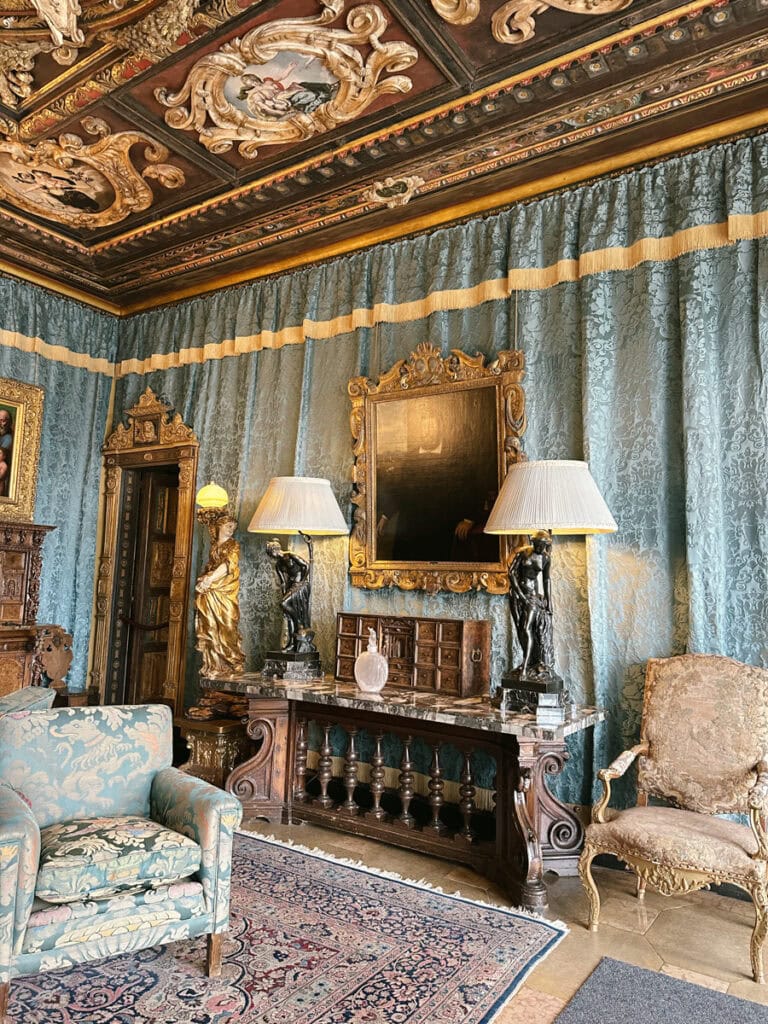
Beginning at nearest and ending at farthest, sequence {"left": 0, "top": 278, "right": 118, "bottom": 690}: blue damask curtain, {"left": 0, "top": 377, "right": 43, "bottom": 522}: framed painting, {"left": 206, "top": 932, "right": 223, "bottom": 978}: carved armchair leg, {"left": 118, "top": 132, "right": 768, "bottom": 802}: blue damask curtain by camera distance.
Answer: {"left": 206, "top": 932, "right": 223, "bottom": 978}: carved armchair leg, {"left": 118, "top": 132, "right": 768, "bottom": 802}: blue damask curtain, {"left": 0, "top": 377, "right": 43, "bottom": 522}: framed painting, {"left": 0, "top": 278, "right": 118, "bottom": 690}: blue damask curtain

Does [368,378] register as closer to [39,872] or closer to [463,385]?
[463,385]

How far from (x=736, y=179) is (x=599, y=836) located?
3.18 metres

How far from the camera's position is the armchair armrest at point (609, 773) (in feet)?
9.41

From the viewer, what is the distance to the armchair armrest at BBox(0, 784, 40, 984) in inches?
80.7

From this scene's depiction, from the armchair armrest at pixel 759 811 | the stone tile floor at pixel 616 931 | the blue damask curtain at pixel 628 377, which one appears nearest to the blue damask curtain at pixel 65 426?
the blue damask curtain at pixel 628 377

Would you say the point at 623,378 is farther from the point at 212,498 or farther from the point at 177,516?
the point at 177,516

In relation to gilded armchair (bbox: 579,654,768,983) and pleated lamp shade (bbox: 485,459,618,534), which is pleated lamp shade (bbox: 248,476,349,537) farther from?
gilded armchair (bbox: 579,654,768,983)

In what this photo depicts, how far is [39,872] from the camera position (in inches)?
85.8

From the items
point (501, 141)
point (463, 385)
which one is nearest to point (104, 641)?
point (463, 385)

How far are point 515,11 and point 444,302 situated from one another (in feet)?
5.36

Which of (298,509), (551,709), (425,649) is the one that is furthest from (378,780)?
(298,509)

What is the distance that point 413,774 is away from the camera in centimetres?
403

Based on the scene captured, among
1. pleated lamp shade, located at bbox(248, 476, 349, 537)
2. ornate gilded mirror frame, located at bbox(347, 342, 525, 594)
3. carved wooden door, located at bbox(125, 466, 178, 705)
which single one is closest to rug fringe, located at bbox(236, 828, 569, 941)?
ornate gilded mirror frame, located at bbox(347, 342, 525, 594)

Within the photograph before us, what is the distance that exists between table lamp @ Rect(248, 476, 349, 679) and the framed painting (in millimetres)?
2453
